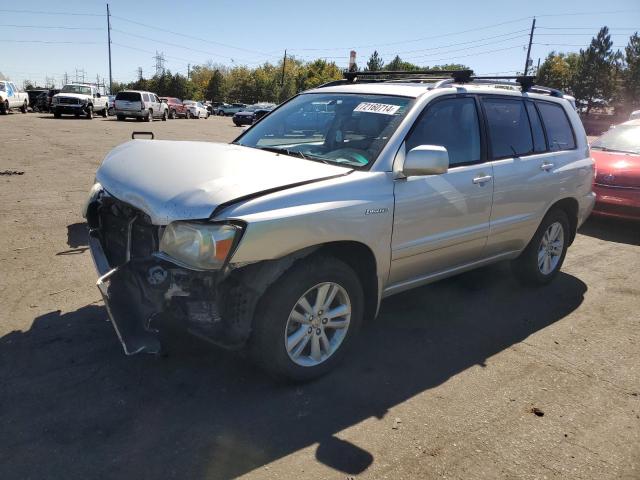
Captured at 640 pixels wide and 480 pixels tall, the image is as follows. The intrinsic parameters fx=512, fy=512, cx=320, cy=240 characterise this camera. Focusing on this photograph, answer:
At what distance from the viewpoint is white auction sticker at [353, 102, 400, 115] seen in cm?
371

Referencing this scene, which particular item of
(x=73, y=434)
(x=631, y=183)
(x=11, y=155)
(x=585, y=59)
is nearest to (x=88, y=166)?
(x=11, y=155)

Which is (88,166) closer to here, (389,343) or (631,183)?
(389,343)

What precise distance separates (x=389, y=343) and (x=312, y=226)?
54.4 inches

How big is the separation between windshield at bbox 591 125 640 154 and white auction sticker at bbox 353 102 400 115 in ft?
21.5

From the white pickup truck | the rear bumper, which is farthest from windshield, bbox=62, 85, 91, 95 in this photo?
the rear bumper

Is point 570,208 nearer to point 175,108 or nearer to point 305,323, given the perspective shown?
point 305,323

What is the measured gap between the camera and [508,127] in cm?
447

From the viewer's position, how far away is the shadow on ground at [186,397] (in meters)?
2.51

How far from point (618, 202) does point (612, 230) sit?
56 centimetres

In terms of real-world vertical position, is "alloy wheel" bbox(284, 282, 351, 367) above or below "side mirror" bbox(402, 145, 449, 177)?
below

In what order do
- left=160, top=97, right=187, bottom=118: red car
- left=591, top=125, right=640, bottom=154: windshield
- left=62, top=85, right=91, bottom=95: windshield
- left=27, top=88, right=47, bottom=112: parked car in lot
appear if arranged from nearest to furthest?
left=591, top=125, right=640, bottom=154: windshield
left=62, top=85, right=91, bottom=95: windshield
left=27, top=88, right=47, bottom=112: parked car in lot
left=160, top=97, right=187, bottom=118: red car

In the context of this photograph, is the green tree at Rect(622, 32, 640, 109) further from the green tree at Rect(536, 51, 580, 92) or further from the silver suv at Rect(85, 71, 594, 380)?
the silver suv at Rect(85, 71, 594, 380)

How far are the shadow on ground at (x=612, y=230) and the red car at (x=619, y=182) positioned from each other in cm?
28

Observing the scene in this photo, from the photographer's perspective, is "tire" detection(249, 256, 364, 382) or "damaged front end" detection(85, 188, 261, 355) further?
"tire" detection(249, 256, 364, 382)
